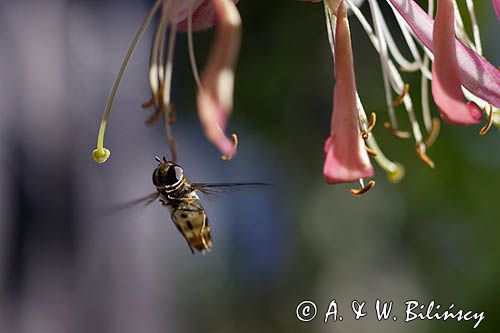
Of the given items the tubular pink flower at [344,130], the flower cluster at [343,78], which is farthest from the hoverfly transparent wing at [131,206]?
the tubular pink flower at [344,130]

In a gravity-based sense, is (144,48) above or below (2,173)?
above

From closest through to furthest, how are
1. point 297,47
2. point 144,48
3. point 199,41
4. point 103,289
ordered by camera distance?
point 199,41, point 297,47, point 103,289, point 144,48

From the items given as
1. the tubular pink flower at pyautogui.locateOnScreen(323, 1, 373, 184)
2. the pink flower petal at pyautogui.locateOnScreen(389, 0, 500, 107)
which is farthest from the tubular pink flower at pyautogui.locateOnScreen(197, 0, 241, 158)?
the pink flower petal at pyautogui.locateOnScreen(389, 0, 500, 107)

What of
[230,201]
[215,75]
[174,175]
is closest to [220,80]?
[215,75]

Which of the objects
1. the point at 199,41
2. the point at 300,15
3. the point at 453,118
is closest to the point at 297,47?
the point at 300,15

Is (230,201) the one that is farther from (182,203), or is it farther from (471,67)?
(471,67)

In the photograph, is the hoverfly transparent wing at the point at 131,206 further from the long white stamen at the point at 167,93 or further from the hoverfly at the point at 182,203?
the long white stamen at the point at 167,93

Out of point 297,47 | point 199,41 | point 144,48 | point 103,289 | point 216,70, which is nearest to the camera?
point 216,70

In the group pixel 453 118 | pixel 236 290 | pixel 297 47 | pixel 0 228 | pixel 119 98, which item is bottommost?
pixel 236 290

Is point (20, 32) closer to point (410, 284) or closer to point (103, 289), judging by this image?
point (103, 289)
